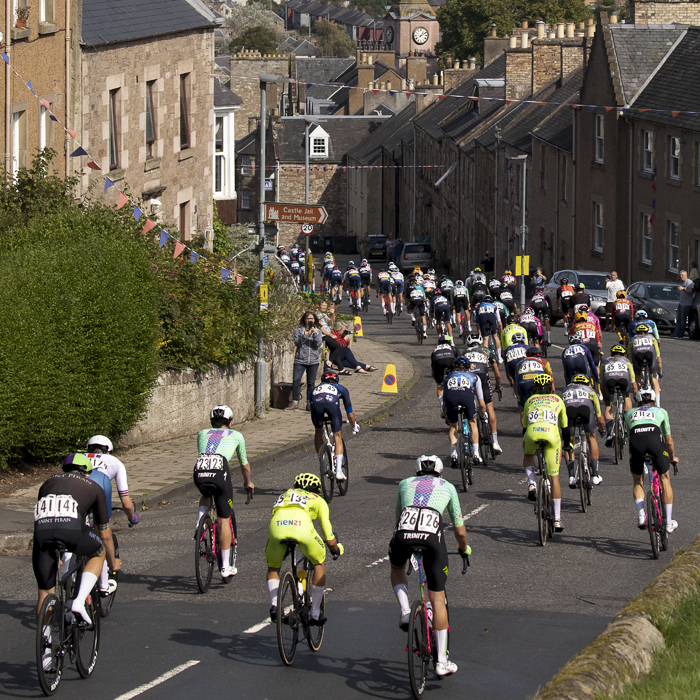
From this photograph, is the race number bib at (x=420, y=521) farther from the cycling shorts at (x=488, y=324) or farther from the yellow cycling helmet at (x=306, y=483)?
the cycling shorts at (x=488, y=324)

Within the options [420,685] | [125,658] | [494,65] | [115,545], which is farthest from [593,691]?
[494,65]

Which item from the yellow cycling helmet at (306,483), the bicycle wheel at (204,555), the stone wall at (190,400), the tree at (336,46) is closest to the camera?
the yellow cycling helmet at (306,483)

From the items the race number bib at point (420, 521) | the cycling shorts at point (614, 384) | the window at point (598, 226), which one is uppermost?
the window at point (598, 226)

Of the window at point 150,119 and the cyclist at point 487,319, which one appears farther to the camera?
the window at point 150,119

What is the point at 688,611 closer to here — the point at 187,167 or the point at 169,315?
the point at 169,315

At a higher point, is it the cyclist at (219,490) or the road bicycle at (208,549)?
the cyclist at (219,490)

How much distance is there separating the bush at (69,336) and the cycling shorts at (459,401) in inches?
188

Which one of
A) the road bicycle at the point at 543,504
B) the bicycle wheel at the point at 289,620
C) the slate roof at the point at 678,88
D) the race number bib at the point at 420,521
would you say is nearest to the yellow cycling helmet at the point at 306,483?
the bicycle wheel at the point at 289,620

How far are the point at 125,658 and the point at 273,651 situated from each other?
115cm

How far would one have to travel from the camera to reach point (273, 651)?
9102 mm

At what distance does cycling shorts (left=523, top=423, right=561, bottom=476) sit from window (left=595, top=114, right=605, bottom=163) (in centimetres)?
3350

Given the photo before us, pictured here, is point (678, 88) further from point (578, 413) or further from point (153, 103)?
point (578, 413)

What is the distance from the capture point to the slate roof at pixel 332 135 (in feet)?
287

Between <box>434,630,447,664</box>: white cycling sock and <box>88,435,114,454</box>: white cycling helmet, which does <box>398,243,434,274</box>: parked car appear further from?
<box>434,630,447,664</box>: white cycling sock
